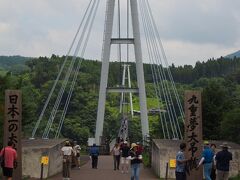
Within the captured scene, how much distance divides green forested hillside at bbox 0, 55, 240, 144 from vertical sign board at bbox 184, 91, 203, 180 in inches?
452

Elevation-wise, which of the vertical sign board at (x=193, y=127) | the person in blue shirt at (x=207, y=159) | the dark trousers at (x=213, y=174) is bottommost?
the dark trousers at (x=213, y=174)

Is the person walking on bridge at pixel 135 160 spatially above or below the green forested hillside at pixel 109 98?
below

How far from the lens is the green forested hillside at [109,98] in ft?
140

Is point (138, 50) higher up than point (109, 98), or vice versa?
point (109, 98)

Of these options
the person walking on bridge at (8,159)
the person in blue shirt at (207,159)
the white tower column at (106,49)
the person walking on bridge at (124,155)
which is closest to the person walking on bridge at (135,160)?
the person in blue shirt at (207,159)

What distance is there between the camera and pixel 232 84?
114 m

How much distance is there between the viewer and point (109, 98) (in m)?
115

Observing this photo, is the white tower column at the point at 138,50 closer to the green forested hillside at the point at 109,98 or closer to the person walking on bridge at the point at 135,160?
the green forested hillside at the point at 109,98

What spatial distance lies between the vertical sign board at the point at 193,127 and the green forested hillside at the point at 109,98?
1148 cm

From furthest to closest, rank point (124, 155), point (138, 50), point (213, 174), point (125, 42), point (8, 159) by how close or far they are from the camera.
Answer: point (125, 42) < point (138, 50) < point (124, 155) < point (213, 174) < point (8, 159)

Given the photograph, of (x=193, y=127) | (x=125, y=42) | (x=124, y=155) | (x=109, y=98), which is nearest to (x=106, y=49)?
(x=125, y=42)

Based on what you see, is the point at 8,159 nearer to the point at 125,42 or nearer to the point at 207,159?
the point at 207,159

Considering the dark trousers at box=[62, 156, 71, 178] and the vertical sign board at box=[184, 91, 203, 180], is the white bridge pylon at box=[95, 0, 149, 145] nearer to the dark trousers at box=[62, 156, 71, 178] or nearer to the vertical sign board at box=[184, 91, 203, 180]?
the dark trousers at box=[62, 156, 71, 178]

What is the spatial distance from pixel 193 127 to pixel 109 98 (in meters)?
96.5
